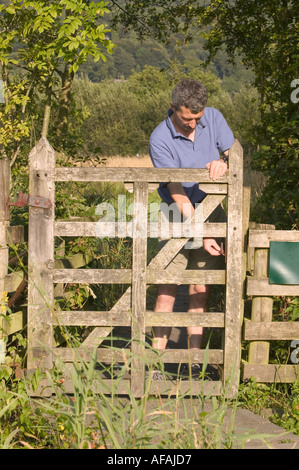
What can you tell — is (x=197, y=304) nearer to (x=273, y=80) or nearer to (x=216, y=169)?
(x=216, y=169)

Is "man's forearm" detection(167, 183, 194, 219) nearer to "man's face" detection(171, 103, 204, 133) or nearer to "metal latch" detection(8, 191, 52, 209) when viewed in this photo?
"man's face" detection(171, 103, 204, 133)

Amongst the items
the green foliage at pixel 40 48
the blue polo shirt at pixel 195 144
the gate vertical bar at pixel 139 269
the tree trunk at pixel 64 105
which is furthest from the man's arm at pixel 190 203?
→ the tree trunk at pixel 64 105

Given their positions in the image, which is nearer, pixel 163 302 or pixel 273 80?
pixel 163 302

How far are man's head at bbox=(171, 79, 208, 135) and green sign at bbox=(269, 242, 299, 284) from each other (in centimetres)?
103

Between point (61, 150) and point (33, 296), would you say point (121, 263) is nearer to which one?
point (61, 150)

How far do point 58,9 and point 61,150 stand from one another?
5.46 feet

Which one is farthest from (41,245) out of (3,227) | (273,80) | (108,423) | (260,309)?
(273,80)

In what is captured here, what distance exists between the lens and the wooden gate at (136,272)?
4.71 metres

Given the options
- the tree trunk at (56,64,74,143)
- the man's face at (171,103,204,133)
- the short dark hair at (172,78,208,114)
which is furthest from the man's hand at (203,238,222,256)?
the tree trunk at (56,64,74,143)

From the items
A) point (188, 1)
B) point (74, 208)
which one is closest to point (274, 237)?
point (74, 208)

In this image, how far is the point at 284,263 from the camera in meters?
4.86

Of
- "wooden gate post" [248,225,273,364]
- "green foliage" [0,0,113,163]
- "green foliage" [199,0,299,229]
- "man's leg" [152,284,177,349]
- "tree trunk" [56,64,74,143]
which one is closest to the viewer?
"wooden gate post" [248,225,273,364]

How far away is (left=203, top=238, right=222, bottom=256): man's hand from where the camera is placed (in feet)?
16.2

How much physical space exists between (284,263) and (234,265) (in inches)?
14.5
